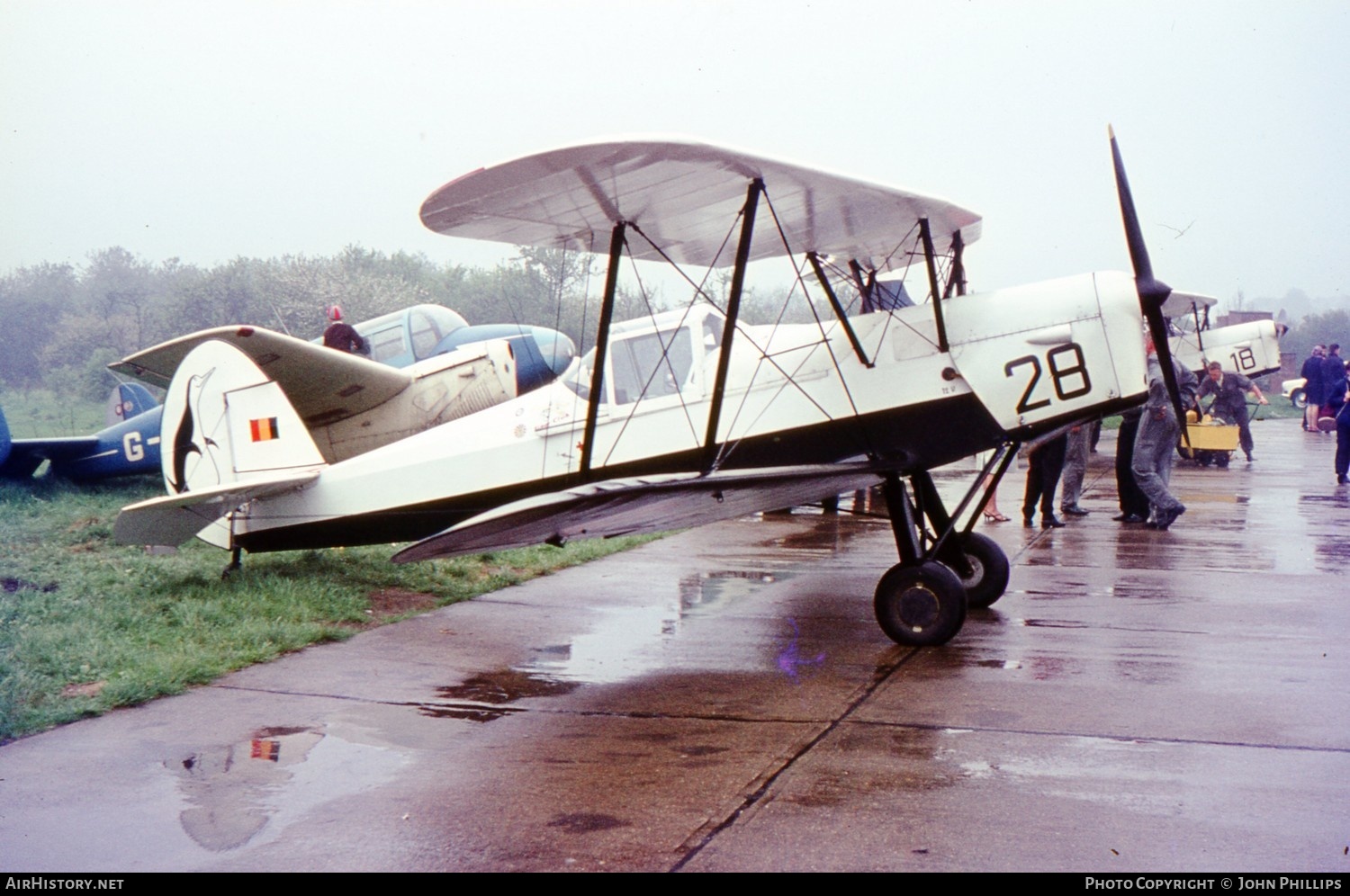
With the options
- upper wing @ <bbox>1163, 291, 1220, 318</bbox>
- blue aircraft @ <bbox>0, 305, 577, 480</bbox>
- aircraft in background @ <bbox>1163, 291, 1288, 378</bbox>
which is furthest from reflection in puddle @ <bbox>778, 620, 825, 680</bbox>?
aircraft in background @ <bbox>1163, 291, 1288, 378</bbox>

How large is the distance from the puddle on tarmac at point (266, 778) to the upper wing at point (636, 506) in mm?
867

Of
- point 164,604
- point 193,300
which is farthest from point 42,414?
point 164,604

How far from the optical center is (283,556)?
8.74 meters

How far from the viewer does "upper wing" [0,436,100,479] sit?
14.0 m

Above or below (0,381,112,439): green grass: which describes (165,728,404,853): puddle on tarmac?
below

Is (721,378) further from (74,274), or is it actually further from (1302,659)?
(74,274)

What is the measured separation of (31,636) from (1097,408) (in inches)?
232

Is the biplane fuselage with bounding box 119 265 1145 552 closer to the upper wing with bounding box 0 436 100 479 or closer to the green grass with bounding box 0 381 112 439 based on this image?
the upper wing with bounding box 0 436 100 479

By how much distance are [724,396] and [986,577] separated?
2.06 m

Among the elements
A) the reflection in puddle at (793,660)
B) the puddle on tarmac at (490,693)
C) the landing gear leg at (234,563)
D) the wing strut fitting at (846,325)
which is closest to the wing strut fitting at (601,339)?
the wing strut fitting at (846,325)

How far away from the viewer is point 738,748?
171 inches

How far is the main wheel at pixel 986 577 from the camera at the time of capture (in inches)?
285

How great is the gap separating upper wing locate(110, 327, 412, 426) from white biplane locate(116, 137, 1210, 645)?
2.23 meters

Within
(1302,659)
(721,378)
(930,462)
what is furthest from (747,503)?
(1302,659)
